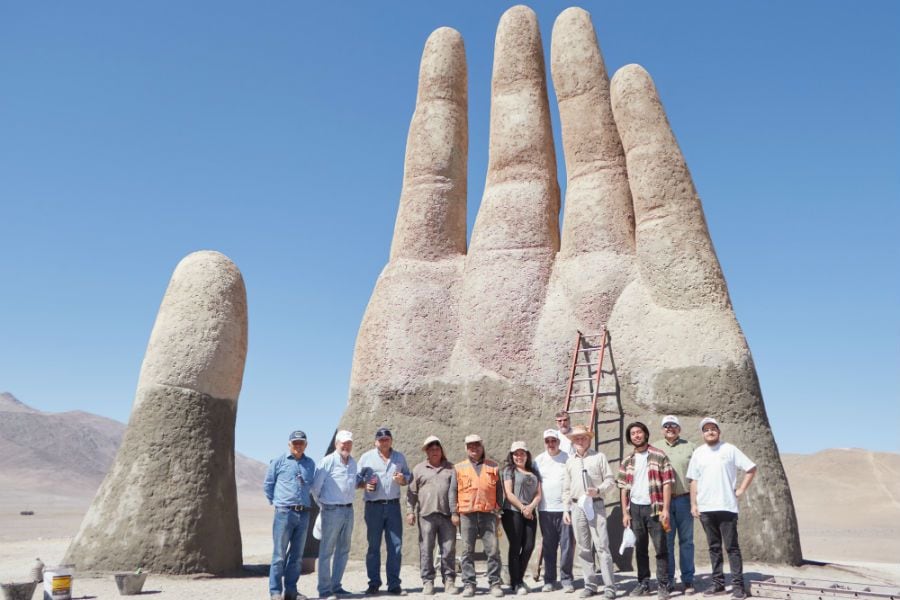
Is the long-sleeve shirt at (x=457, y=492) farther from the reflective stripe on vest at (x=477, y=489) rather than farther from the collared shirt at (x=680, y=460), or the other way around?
the collared shirt at (x=680, y=460)

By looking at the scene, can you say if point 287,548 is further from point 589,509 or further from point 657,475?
point 657,475

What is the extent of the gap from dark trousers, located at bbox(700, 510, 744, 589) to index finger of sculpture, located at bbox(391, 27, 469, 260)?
7434mm

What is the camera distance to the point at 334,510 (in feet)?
26.5

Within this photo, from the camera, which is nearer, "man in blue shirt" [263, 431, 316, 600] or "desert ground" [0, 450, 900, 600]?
"man in blue shirt" [263, 431, 316, 600]

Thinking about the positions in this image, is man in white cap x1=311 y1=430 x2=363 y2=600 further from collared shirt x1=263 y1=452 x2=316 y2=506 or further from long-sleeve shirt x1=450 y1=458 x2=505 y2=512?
long-sleeve shirt x1=450 y1=458 x2=505 y2=512

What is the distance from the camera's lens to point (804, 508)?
40500 millimetres

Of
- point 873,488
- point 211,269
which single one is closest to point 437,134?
point 211,269

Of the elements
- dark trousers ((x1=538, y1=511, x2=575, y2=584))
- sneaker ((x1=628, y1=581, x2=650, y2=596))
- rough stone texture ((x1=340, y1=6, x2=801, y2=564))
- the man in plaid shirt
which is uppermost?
rough stone texture ((x1=340, y1=6, x2=801, y2=564))

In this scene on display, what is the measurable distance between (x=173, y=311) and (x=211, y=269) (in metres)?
0.80

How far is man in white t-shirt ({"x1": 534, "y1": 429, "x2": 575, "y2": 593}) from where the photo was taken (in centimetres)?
801

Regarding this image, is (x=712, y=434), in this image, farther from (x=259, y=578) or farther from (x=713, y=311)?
(x=259, y=578)

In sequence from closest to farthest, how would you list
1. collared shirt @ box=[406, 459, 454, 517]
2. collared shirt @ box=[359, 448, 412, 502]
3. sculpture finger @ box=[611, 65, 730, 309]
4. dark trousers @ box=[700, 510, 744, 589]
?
dark trousers @ box=[700, 510, 744, 589]
collared shirt @ box=[406, 459, 454, 517]
collared shirt @ box=[359, 448, 412, 502]
sculpture finger @ box=[611, 65, 730, 309]

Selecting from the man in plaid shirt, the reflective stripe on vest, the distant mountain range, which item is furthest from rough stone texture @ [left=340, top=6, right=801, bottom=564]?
the distant mountain range

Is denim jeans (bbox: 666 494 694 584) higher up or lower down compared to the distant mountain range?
lower down
